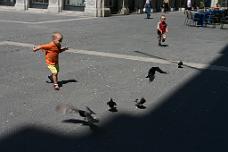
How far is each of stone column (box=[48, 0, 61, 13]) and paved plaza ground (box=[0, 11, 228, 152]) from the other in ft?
57.1

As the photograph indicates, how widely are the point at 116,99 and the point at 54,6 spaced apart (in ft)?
83.4

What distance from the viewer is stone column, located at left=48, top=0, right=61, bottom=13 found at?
106ft

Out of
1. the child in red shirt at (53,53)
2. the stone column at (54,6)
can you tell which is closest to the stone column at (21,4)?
the stone column at (54,6)

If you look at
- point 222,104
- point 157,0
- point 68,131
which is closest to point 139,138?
point 68,131

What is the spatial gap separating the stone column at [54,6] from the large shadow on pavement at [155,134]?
25192mm

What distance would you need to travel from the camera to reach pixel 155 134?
6465 mm

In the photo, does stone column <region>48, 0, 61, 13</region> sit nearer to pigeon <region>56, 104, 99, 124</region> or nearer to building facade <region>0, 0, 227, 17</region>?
building facade <region>0, 0, 227, 17</region>

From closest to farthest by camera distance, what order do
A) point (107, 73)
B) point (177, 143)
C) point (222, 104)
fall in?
point (177, 143) → point (222, 104) → point (107, 73)

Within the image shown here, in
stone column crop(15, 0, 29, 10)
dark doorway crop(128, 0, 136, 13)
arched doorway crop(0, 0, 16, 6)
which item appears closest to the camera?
stone column crop(15, 0, 29, 10)

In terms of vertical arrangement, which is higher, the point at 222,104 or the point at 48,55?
the point at 48,55

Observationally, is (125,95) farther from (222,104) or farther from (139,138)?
(139,138)

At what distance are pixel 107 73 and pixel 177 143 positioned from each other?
15.6 feet

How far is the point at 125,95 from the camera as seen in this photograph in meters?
8.66

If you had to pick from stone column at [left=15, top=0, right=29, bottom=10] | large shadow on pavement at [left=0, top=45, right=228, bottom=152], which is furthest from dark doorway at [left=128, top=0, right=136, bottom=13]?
large shadow on pavement at [left=0, top=45, right=228, bottom=152]
